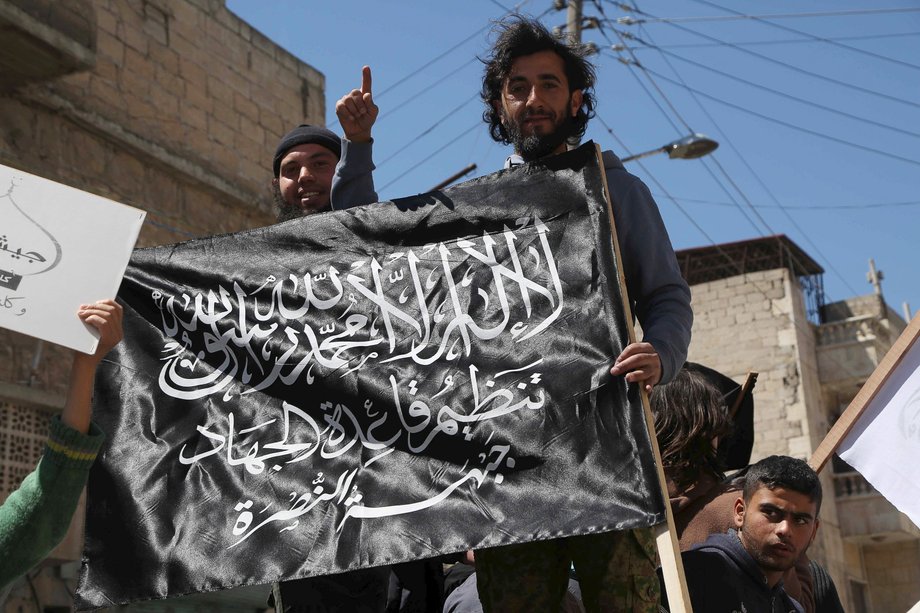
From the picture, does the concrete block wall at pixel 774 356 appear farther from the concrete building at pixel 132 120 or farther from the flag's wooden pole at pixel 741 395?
the flag's wooden pole at pixel 741 395

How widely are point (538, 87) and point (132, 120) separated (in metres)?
9.71

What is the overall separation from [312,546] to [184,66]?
10.8 m

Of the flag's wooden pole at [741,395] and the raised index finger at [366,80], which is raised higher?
the raised index finger at [366,80]

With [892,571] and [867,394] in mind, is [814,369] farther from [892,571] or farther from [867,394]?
[867,394]

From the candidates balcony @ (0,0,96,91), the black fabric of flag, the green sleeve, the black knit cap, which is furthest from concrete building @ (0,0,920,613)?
the green sleeve

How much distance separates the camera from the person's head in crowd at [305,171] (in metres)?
4.43

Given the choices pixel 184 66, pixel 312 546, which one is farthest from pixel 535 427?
pixel 184 66

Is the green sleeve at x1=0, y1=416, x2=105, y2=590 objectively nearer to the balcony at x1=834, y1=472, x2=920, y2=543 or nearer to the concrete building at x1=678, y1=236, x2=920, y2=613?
the concrete building at x1=678, y1=236, x2=920, y2=613

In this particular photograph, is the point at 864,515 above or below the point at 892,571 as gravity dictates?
above

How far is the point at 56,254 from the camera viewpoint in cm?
317

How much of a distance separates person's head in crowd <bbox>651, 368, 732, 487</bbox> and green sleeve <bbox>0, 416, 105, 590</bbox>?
7.42ft

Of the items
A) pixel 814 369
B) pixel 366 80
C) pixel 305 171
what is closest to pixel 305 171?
pixel 305 171

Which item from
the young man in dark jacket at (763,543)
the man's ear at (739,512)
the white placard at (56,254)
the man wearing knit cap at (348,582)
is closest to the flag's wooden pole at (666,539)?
the young man in dark jacket at (763,543)

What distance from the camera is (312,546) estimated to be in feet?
10.8
